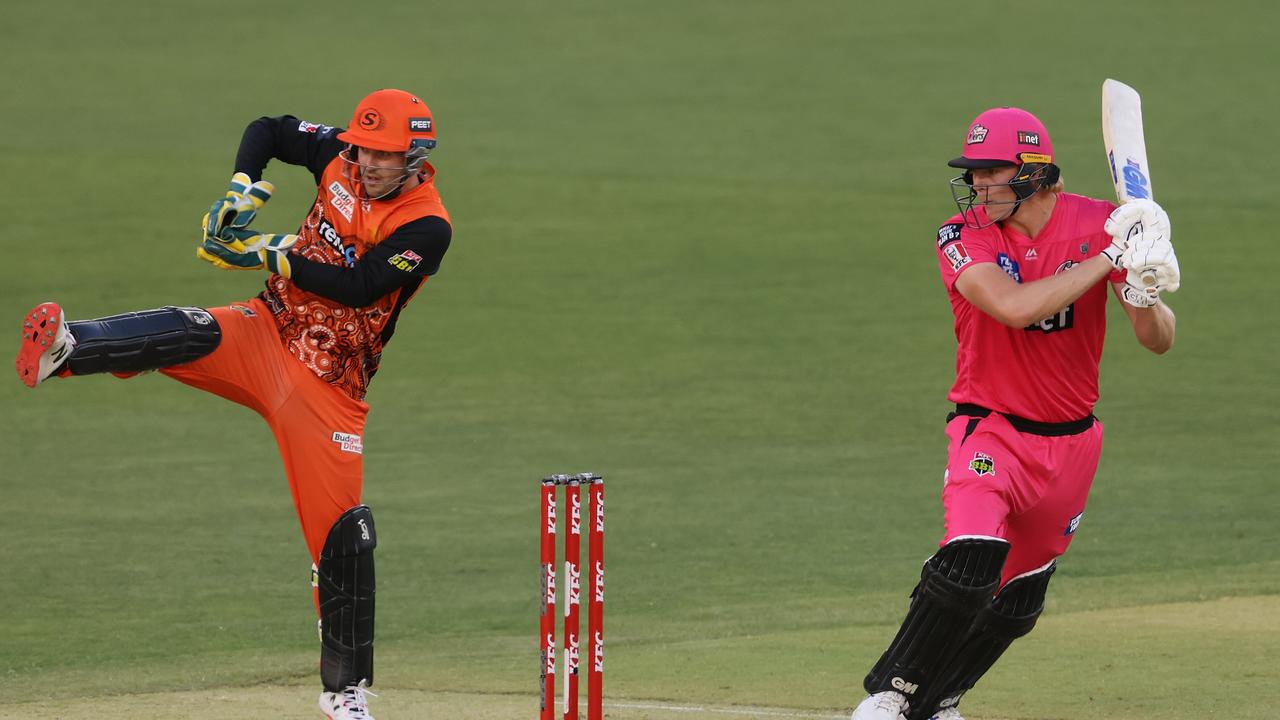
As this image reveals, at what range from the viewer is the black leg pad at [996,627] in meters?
6.58

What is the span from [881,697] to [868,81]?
19456 millimetres

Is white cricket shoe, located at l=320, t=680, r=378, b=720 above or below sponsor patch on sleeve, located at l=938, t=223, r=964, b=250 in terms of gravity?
Result: below

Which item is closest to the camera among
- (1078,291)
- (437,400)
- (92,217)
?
(1078,291)

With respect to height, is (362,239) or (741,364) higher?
(362,239)

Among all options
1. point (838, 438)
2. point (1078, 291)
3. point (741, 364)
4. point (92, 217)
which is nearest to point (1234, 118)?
point (741, 364)

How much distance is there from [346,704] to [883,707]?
1.97 meters

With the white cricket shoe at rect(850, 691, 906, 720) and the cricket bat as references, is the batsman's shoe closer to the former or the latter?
the white cricket shoe at rect(850, 691, 906, 720)

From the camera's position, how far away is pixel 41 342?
648cm

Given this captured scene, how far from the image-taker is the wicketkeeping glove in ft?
22.0

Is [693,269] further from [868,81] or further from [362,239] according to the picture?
[362,239]

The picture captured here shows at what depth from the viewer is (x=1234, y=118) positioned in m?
23.4

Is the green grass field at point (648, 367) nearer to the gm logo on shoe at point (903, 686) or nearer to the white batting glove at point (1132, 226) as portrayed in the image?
the gm logo on shoe at point (903, 686)

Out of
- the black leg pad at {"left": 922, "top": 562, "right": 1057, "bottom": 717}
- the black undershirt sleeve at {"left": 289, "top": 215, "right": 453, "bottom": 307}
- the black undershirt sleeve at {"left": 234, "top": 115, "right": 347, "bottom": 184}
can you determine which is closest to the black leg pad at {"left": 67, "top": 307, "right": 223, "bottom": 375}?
the black undershirt sleeve at {"left": 289, "top": 215, "right": 453, "bottom": 307}

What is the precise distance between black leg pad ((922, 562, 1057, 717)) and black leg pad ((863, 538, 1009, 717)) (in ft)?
0.65
